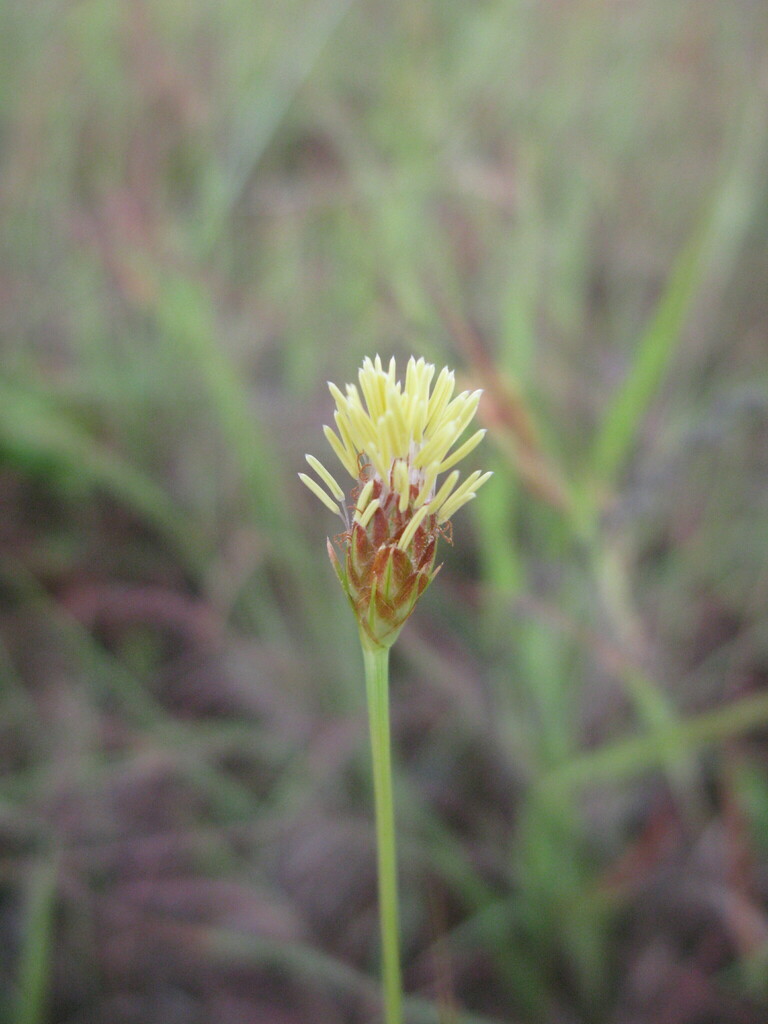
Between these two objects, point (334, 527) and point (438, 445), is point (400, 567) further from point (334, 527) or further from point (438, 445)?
point (334, 527)

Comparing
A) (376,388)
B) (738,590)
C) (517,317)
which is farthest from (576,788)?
(376,388)

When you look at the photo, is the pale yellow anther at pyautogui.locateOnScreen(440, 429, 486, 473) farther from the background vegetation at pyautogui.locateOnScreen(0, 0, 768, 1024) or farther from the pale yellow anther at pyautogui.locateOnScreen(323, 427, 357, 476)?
the background vegetation at pyautogui.locateOnScreen(0, 0, 768, 1024)

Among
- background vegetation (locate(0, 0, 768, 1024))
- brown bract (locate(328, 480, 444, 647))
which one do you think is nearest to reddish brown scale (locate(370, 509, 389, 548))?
brown bract (locate(328, 480, 444, 647))

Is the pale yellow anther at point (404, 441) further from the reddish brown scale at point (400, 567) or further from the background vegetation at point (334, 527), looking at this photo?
the background vegetation at point (334, 527)

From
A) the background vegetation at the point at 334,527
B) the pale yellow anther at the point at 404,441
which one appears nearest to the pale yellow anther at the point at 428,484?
the pale yellow anther at the point at 404,441

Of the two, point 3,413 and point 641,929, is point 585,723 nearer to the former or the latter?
point 641,929

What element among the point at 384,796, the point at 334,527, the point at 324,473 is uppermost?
the point at 334,527

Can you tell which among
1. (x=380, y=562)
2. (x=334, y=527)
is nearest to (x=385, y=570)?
(x=380, y=562)

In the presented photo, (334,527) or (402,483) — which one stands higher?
(334,527)
